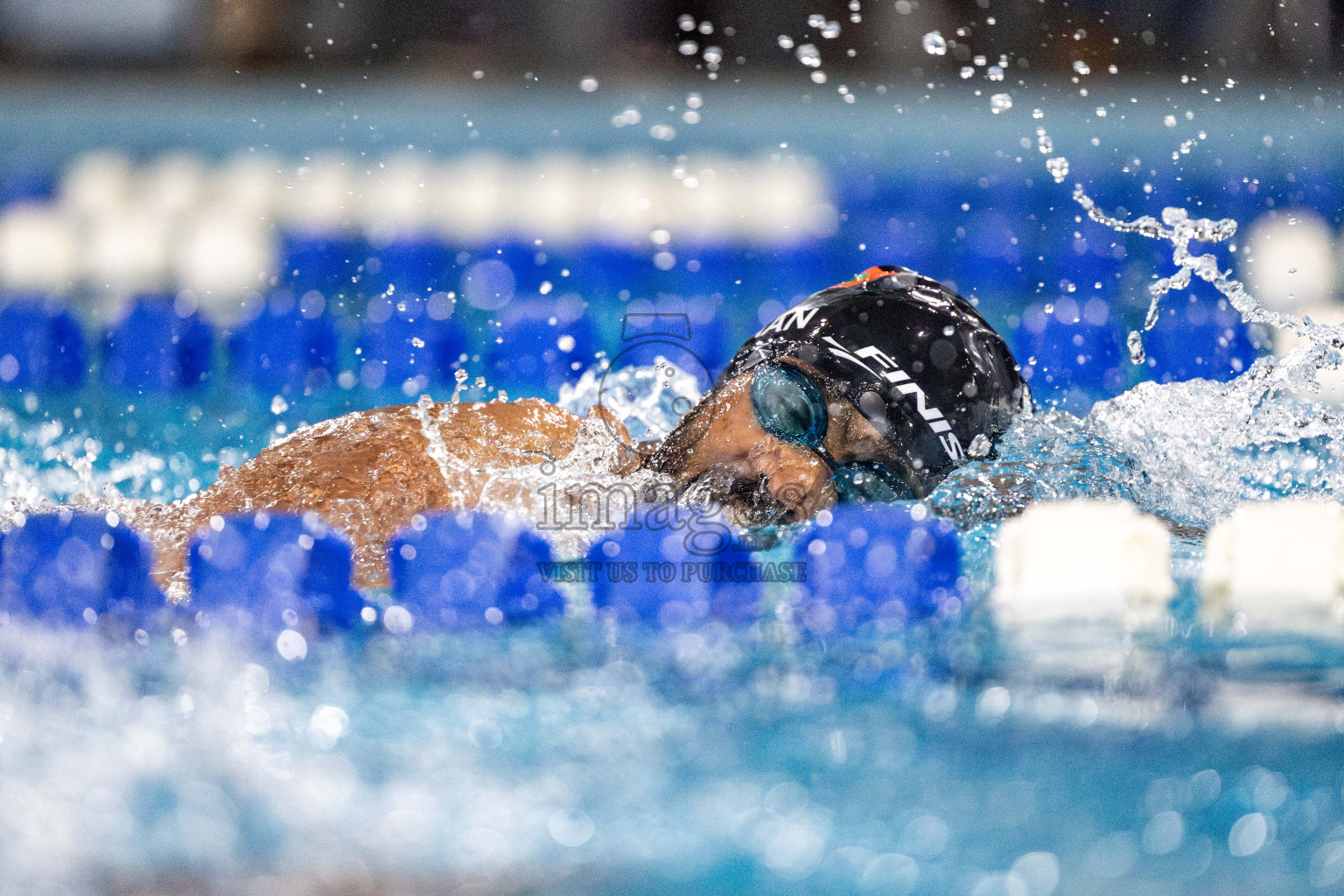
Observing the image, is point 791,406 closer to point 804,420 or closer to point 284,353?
point 804,420

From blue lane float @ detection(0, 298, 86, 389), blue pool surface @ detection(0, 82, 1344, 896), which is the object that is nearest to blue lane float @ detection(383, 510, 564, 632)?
blue pool surface @ detection(0, 82, 1344, 896)

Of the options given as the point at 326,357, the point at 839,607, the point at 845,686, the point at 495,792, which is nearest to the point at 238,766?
the point at 495,792

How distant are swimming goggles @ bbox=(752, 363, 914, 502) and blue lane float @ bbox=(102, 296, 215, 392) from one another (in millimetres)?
2683

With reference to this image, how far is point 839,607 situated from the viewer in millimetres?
1578

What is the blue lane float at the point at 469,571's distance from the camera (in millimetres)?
1565

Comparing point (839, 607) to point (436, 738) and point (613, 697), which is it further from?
point (436, 738)

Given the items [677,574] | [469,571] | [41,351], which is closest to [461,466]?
[469,571]

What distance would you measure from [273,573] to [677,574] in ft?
1.72

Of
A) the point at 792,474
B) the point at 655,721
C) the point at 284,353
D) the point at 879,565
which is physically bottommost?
the point at 655,721

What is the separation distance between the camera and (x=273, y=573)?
155cm

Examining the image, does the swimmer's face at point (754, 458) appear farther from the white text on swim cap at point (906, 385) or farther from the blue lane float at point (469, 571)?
the blue lane float at point (469, 571)

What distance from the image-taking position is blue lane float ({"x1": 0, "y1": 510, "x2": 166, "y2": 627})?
1.57 meters

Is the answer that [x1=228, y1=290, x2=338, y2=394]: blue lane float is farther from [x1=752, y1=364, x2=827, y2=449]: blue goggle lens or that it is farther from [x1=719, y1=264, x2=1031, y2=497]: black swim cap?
[x1=752, y1=364, x2=827, y2=449]: blue goggle lens

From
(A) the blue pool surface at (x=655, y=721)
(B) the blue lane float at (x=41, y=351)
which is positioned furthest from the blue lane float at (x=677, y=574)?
(B) the blue lane float at (x=41, y=351)
